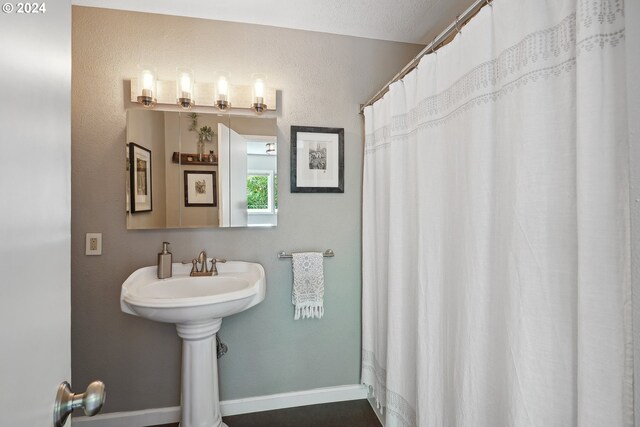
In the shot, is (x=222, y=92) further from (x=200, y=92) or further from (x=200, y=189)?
(x=200, y=189)

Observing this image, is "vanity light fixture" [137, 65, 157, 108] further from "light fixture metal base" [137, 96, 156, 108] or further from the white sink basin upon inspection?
the white sink basin

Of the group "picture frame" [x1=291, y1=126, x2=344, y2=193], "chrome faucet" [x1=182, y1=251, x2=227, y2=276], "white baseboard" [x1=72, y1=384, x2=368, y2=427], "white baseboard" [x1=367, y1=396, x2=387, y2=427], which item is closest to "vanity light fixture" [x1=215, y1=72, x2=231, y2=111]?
"picture frame" [x1=291, y1=126, x2=344, y2=193]

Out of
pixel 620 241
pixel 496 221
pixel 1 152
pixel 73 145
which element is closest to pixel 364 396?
pixel 496 221

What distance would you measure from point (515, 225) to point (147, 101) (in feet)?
6.21

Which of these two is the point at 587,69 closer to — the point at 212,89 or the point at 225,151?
the point at 225,151

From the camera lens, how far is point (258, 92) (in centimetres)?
178

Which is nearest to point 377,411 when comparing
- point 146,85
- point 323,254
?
point 323,254

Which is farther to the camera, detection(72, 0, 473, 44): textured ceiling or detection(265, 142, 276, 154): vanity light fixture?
detection(265, 142, 276, 154): vanity light fixture

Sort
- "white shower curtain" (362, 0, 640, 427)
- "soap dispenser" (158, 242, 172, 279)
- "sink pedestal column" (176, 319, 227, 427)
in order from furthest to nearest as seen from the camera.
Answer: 1. "soap dispenser" (158, 242, 172, 279)
2. "sink pedestal column" (176, 319, 227, 427)
3. "white shower curtain" (362, 0, 640, 427)

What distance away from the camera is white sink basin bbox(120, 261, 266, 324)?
49.1 inches

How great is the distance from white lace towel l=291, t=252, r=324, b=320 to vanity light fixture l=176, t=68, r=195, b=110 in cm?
112

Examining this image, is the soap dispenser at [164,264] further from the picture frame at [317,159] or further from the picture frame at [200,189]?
the picture frame at [317,159]

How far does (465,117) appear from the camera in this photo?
40.8 inches

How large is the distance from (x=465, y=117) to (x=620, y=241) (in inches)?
23.6
